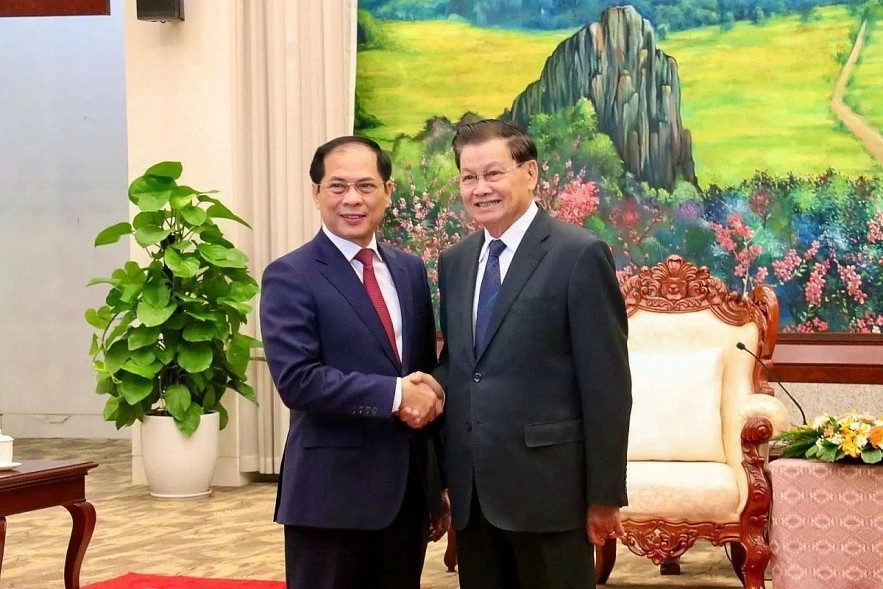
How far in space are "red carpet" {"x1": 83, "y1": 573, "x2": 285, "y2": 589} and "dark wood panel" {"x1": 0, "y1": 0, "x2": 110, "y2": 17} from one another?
152 inches

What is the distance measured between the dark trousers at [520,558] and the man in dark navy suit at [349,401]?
13cm

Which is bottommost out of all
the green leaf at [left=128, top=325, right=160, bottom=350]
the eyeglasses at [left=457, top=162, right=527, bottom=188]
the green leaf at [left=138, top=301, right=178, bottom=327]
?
the green leaf at [left=128, top=325, right=160, bottom=350]

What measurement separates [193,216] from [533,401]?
423 cm

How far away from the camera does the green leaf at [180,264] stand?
628 centimetres

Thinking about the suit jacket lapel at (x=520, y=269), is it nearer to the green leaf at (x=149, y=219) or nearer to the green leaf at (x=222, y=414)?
the green leaf at (x=149, y=219)

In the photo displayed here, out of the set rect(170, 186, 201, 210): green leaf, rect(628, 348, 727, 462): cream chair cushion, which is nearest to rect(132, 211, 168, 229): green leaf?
rect(170, 186, 201, 210): green leaf

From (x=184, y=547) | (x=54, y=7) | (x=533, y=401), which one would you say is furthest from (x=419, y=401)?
(x=54, y=7)

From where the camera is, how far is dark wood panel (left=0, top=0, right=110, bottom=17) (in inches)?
285

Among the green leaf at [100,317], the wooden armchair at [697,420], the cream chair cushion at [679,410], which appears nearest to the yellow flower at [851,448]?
the wooden armchair at [697,420]

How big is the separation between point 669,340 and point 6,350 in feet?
20.8

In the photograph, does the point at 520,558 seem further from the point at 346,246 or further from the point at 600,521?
the point at 346,246

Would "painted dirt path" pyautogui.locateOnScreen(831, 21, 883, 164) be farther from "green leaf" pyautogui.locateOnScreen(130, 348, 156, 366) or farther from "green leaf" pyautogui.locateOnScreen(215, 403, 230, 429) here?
"green leaf" pyautogui.locateOnScreen(130, 348, 156, 366)

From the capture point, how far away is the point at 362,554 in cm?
259

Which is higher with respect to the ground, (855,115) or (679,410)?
(855,115)
